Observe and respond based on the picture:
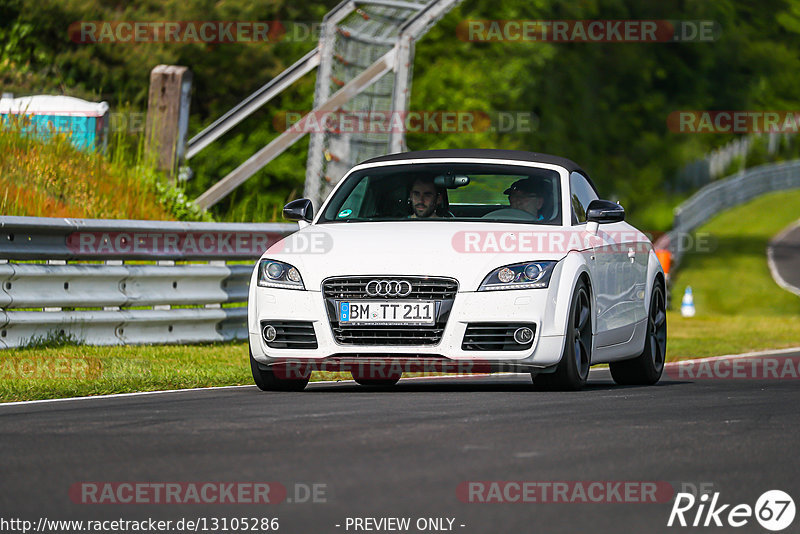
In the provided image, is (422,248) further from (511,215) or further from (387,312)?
(511,215)

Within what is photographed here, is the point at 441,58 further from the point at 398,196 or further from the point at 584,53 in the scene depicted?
the point at 398,196

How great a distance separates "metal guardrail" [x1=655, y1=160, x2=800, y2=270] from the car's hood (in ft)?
89.2

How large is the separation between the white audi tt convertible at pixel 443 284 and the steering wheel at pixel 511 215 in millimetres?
14

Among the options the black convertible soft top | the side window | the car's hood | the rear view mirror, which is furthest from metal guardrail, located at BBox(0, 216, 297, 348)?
the side window

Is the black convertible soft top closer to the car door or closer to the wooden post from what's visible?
the car door

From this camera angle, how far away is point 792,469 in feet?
23.6

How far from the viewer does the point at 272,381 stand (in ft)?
36.2

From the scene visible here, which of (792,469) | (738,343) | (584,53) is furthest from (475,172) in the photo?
(584,53)

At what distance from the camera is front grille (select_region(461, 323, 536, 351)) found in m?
10.4

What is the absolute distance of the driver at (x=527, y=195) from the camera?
11.6m

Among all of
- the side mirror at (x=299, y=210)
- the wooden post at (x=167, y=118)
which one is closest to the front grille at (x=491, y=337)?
the side mirror at (x=299, y=210)

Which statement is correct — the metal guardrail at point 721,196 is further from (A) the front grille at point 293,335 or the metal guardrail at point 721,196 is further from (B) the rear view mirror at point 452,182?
(A) the front grille at point 293,335

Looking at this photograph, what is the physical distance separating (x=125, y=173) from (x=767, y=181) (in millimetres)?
50385

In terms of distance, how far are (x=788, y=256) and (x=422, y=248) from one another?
3589 centimetres
